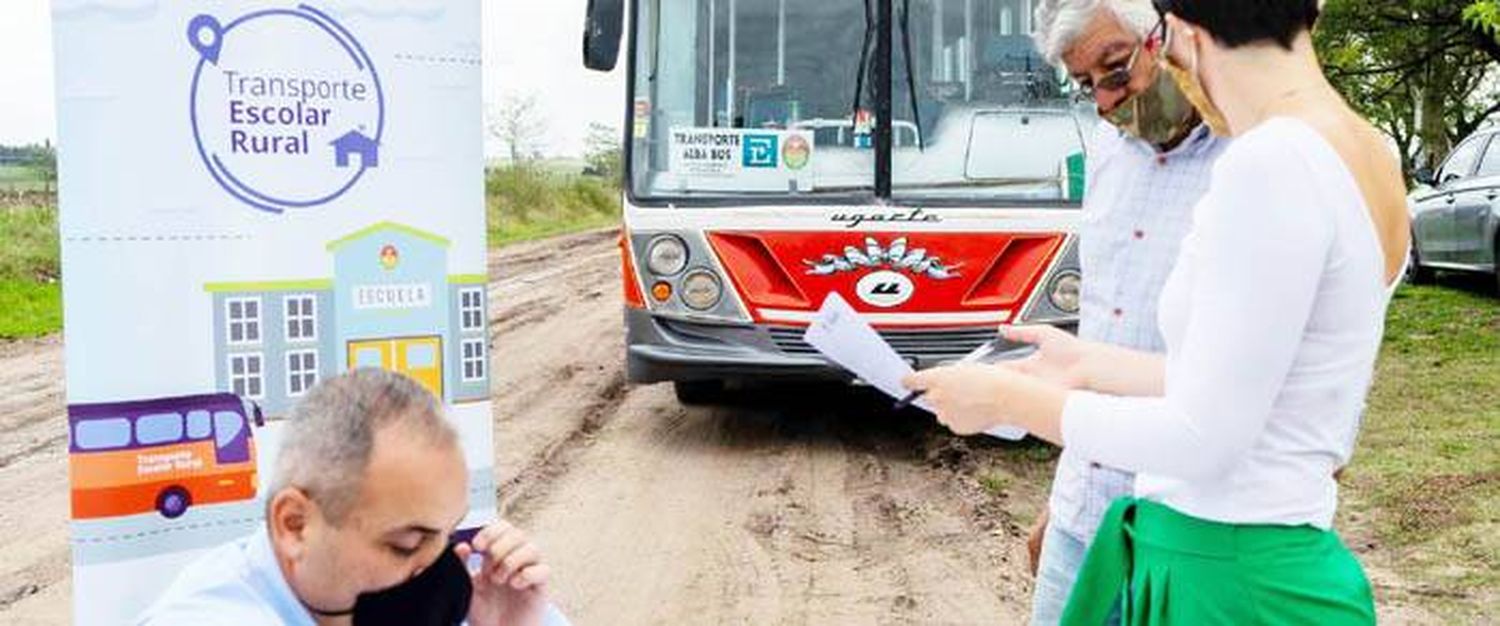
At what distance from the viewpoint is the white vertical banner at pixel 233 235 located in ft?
8.27

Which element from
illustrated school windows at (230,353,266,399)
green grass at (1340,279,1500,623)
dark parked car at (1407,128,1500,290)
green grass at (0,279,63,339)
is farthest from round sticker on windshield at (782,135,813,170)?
green grass at (0,279,63,339)

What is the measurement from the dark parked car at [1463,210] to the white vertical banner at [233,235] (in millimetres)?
9803

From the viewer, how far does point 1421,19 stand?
12539 mm

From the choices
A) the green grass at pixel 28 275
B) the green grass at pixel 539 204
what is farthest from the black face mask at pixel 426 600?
the green grass at pixel 539 204

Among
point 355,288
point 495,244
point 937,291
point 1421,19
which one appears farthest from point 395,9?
point 495,244

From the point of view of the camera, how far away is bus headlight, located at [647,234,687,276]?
21.6ft

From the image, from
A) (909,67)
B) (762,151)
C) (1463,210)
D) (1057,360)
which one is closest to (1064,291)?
(909,67)

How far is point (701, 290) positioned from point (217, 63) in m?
4.07

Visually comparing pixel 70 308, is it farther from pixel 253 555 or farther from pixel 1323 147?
pixel 1323 147

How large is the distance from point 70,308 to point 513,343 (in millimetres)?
9095

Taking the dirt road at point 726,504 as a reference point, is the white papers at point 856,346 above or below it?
above

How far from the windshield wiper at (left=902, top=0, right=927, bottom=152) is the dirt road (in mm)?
1685

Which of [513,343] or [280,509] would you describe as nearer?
[280,509]

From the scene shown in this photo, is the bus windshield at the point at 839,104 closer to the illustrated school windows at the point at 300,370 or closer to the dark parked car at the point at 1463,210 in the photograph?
the illustrated school windows at the point at 300,370
